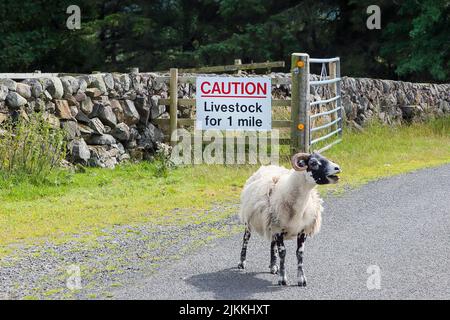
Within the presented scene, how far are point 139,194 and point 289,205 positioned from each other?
514 centimetres

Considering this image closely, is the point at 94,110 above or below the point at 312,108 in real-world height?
above

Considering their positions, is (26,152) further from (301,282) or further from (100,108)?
(301,282)

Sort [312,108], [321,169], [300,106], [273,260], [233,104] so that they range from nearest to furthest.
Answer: [321,169], [273,260], [233,104], [300,106], [312,108]

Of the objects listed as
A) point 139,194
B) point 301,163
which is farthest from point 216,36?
point 301,163

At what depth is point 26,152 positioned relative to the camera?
1281 cm

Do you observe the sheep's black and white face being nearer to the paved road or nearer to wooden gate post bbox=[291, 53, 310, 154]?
the paved road

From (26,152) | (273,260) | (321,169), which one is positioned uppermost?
(321,169)

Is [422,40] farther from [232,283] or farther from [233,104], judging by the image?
[232,283]

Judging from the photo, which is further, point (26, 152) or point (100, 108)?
point (100, 108)

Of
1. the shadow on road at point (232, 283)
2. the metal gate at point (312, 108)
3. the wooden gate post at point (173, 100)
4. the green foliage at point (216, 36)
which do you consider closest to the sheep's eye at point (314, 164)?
the shadow on road at point (232, 283)

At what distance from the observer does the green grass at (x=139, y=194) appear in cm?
1066

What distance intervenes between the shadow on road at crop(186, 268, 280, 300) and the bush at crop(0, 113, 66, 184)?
17.7 feet

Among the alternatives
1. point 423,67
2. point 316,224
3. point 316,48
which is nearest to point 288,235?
point 316,224

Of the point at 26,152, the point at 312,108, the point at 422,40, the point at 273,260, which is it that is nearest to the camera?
the point at 273,260
